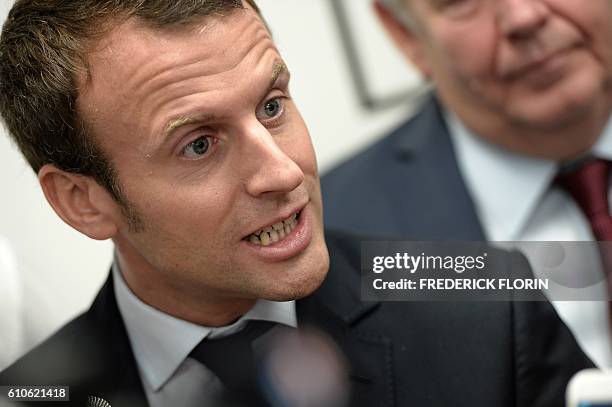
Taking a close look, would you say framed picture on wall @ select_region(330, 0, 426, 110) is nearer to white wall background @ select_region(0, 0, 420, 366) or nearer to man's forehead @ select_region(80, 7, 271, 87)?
white wall background @ select_region(0, 0, 420, 366)

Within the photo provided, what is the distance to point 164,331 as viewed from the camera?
92 centimetres

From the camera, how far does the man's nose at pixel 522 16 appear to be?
121 centimetres

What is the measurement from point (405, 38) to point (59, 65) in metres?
0.77

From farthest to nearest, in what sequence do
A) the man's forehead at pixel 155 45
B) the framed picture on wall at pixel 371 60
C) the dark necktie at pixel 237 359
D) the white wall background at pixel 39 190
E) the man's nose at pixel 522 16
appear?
the framed picture on wall at pixel 371 60, the man's nose at pixel 522 16, the white wall background at pixel 39 190, the dark necktie at pixel 237 359, the man's forehead at pixel 155 45

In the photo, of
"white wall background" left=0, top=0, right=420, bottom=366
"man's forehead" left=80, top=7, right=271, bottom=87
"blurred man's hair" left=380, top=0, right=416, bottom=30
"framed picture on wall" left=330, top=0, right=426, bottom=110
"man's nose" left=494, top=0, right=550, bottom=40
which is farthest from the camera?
"framed picture on wall" left=330, top=0, right=426, bottom=110

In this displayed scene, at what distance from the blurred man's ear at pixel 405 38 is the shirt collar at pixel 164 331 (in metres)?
0.65

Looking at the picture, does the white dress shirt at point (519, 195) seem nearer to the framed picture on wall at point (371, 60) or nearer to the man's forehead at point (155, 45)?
the man's forehead at point (155, 45)

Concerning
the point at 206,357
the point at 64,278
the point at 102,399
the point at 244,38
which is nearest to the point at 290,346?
the point at 206,357

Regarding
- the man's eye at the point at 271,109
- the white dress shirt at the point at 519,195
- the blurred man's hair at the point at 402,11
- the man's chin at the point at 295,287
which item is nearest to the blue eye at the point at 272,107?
the man's eye at the point at 271,109

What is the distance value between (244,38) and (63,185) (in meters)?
0.22

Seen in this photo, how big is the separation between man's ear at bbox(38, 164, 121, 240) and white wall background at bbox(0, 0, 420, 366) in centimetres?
6

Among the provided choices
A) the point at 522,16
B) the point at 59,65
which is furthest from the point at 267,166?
the point at 522,16

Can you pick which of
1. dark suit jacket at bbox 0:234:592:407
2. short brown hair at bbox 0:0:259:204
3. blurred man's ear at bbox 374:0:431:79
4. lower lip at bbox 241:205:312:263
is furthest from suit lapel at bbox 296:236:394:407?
blurred man's ear at bbox 374:0:431:79

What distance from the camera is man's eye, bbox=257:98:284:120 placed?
0.82 m
